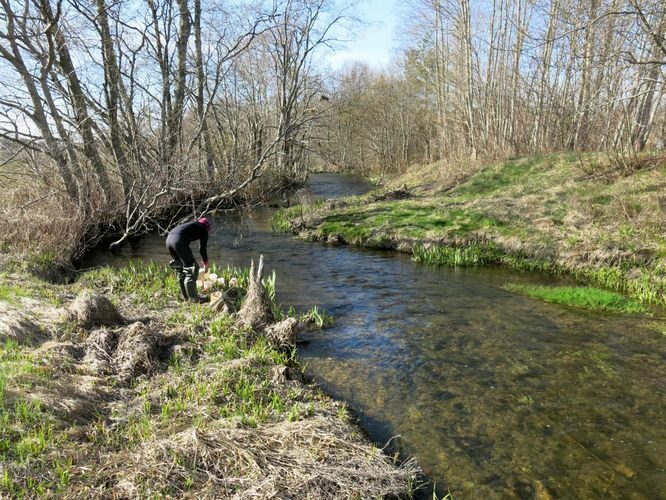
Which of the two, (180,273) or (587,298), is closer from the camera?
(180,273)

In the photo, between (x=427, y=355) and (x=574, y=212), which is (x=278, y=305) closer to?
(x=427, y=355)

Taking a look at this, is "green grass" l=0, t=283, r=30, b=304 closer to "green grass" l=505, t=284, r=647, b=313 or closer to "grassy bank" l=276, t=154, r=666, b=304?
"grassy bank" l=276, t=154, r=666, b=304

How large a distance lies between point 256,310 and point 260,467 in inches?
146

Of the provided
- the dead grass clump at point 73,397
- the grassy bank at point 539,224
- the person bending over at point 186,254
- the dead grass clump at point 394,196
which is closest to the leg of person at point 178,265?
the person bending over at point 186,254

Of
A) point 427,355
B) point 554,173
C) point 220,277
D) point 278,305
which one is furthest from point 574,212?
point 220,277

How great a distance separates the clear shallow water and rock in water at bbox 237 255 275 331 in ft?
2.65

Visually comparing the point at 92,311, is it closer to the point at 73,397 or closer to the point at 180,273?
the point at 180,273

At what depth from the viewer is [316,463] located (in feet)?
11.4

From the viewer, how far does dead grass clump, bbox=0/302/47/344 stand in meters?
5.11

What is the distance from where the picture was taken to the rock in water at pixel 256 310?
677 centimetres

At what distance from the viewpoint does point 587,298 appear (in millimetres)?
8172

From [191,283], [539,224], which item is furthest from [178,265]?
[539,224]

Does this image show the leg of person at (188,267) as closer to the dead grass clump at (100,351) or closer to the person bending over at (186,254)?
the person bending over at (186,254)

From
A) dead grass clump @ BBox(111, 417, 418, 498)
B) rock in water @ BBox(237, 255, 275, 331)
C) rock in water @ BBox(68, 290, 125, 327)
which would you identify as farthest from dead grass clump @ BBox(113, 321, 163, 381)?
dead grass clump @ BBox(111, 417, 418, 498)
